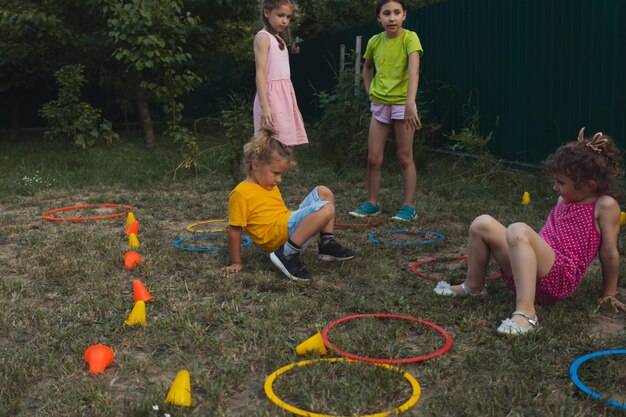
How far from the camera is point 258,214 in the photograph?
173 inches

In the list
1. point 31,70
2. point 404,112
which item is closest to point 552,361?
point 404,112

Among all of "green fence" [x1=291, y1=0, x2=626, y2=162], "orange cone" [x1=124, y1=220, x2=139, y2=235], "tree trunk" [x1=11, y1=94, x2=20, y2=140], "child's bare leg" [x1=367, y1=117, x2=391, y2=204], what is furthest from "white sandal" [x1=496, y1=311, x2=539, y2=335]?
"tree trunk" [x1=11, y1=94, x2=20, y2=140]

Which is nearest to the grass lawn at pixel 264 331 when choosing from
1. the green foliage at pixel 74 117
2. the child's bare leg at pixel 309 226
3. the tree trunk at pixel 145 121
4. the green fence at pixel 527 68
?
the child's bare leg at pixel 309 226

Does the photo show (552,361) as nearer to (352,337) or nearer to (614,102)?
(352,337)

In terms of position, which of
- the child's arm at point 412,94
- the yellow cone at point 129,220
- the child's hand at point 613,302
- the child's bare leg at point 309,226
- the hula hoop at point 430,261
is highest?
the child's arm at point 412,94

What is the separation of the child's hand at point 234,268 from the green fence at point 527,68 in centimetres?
409

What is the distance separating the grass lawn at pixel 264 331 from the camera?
8.28ft

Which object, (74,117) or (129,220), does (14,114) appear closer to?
(74,117)

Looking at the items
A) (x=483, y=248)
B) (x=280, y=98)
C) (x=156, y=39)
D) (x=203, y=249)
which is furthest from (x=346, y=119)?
(x=483, y=248)

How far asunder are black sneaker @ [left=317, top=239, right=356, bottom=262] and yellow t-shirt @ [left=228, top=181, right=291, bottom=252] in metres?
0.28

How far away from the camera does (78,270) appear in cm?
432

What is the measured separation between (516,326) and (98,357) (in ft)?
5.79

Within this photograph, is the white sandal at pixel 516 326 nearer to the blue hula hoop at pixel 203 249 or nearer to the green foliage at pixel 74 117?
the blue hula hoop at pixel 203 249

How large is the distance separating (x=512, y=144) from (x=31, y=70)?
39.3 feet
